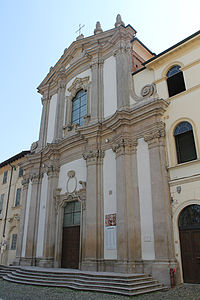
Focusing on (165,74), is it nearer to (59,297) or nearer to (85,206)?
(85,206)

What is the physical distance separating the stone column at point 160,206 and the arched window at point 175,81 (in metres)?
2.01

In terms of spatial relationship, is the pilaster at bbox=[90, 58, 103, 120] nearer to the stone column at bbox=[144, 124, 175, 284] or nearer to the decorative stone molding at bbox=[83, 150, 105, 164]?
the decorative stone molding at bbox=[83, 150, 105, 164]

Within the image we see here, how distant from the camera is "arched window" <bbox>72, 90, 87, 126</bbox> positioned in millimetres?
17197

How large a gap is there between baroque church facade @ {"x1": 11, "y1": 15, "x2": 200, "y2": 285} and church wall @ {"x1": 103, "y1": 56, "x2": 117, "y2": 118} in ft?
0.22

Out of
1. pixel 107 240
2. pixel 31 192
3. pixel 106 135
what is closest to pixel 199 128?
pixel 106 135

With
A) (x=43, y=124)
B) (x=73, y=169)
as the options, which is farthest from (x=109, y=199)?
(x=43, y=124)

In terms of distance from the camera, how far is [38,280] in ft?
36.2

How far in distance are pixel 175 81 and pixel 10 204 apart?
16553mm

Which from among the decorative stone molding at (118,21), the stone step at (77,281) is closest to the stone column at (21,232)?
the stone step at (77,281)

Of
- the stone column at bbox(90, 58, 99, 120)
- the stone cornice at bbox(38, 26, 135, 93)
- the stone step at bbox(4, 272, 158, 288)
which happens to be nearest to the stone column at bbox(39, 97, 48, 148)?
the stone cornice at bbox(38, 26, 135, 93)

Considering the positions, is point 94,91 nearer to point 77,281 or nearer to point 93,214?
point 93,214

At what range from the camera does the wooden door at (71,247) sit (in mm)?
13922

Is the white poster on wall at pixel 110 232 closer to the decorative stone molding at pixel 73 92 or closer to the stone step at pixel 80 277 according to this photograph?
the stone step at pixel 80 277

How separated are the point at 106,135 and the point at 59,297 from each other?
8.39 meters
